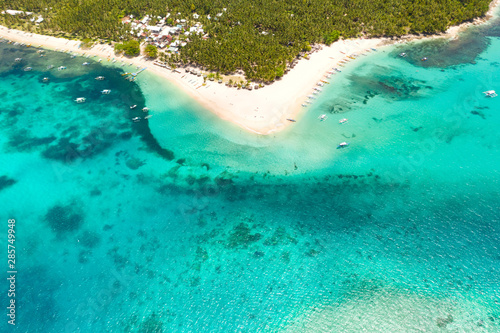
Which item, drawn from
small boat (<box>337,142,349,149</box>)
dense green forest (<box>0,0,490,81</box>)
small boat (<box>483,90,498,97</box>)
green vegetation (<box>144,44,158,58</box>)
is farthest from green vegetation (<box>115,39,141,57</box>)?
small boat (<box>483,90,498,97</box>)

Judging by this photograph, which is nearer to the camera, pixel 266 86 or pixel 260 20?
pixel 266 86

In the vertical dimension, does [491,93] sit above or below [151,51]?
below

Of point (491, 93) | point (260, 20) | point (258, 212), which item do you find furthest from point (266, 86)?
point (491, 93)

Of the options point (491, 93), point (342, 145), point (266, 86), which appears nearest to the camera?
point (342, 145)

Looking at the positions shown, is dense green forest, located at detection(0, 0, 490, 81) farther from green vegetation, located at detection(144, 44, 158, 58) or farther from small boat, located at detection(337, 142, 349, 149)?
small boat, located at detection(337, 142, 349, 149)

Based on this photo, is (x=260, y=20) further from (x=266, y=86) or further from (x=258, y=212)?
(x=258, y=212)
